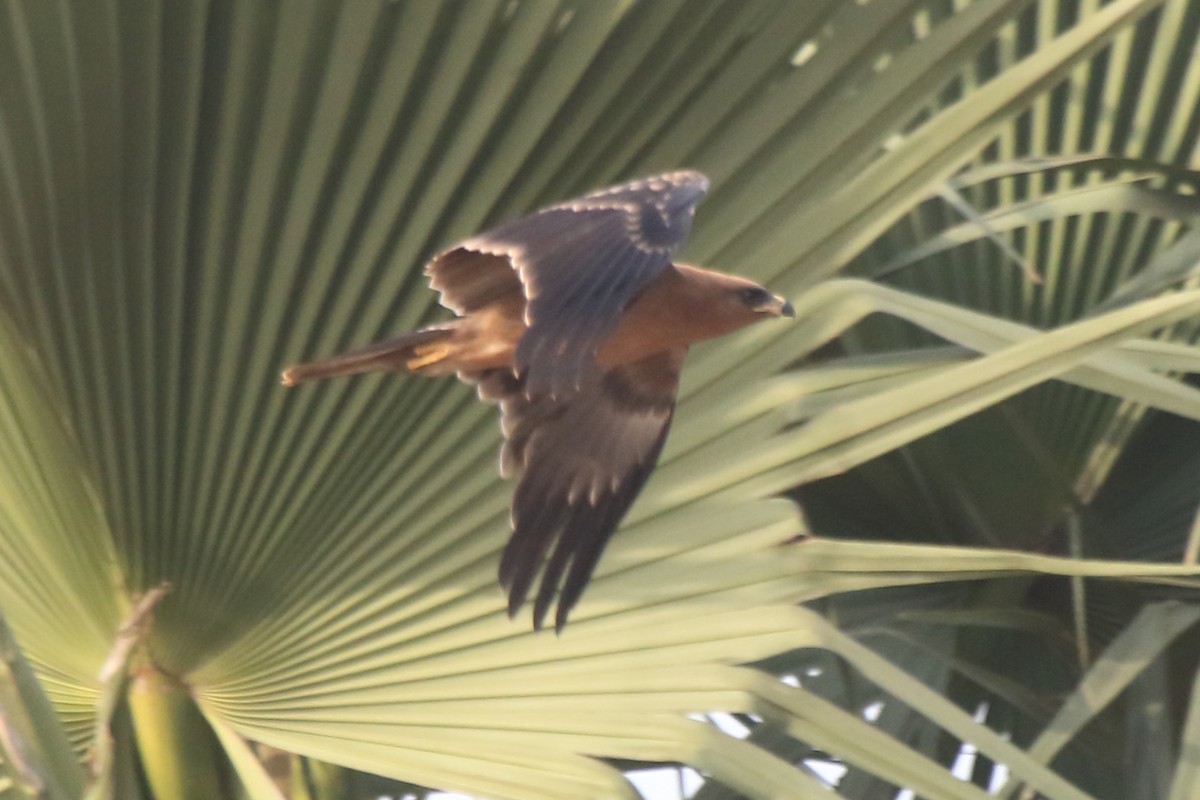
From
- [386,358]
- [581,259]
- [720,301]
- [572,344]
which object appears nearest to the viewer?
[572,344]

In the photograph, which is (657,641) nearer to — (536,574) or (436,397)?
(536,574)

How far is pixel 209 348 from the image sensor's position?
2111mm

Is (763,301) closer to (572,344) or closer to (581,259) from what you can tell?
(581,259)

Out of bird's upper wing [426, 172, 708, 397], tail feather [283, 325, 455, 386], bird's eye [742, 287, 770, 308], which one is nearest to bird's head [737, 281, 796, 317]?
bird's eye [742, 287, 770, 308]

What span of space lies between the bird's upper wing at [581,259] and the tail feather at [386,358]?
74 mm

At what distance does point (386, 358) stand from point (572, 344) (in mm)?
395

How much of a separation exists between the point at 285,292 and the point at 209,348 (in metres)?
0.11

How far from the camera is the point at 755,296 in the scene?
209 cm

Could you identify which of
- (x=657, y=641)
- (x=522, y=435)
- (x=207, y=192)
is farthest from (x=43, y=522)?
(x=657, y=641)

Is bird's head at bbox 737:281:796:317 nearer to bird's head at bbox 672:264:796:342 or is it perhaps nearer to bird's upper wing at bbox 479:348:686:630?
bird's head at bbox 672:264:796:342

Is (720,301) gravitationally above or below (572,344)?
above

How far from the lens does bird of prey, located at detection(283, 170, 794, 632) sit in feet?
5.94

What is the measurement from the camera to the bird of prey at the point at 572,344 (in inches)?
71.3

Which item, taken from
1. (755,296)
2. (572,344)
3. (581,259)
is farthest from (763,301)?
(572,344)
